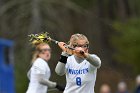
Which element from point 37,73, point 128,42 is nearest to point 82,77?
point 37,73

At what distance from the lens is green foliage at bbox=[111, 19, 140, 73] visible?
103ft

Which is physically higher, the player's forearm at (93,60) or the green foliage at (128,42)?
the green foliage at (128,42)

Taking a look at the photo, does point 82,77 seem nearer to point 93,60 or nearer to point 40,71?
point 93,60

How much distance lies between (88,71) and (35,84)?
2525mm

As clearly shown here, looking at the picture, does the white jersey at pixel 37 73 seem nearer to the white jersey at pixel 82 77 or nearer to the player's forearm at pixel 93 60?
the white jersey at pixel 82 77

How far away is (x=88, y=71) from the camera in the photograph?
1116cm

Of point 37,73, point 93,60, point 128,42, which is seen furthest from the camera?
point 128,42

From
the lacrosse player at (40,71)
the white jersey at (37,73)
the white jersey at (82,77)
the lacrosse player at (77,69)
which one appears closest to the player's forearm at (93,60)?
the lacrosse player at (77,69)

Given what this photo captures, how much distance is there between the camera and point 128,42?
32.0 metres

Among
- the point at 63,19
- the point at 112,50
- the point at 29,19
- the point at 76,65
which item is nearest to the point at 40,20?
the point at 29,19

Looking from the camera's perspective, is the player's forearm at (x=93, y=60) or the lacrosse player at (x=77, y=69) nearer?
the player's forearm at (x=93, y=60)

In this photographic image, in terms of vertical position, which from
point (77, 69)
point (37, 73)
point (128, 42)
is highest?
point (128, 42)

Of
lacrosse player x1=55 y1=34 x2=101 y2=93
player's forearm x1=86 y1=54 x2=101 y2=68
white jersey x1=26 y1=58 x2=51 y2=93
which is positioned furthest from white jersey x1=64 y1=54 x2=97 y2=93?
white jersey x1=26 y1=58 x2=51 y2=93

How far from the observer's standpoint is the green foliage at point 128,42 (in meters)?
31.3
